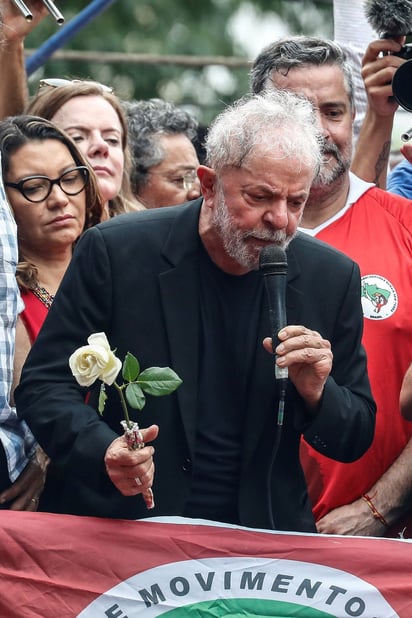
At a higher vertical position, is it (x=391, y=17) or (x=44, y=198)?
(x=391, y=17)

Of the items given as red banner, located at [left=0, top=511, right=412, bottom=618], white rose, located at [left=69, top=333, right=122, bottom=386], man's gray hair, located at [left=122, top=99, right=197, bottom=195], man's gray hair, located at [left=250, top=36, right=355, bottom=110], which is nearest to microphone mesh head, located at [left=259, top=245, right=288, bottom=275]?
white rose, located at [left=69, top=333, right=122, bottom=386]

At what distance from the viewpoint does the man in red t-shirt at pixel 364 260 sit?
203 inches

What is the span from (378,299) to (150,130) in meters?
2.33

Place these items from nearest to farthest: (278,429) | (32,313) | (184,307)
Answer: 1. (278,429)
2. (184,307)
3. (32,313)

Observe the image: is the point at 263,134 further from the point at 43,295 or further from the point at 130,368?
the point at 43,295

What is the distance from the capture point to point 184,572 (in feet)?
14.5

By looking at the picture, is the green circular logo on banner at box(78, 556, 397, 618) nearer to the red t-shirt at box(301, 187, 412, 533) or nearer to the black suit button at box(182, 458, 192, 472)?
the black suit button at box(182, 458, 192, 472)

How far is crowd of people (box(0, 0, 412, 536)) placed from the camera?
4.51m

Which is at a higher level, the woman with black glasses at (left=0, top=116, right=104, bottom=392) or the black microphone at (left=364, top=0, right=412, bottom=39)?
the black microphone at (left=364, top=0, right=412, bottom=39)

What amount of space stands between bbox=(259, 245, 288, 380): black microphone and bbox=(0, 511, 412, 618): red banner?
0.54m

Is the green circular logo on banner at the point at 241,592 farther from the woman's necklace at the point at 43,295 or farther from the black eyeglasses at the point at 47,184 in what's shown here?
the black eyeglasses at the point at 47,184

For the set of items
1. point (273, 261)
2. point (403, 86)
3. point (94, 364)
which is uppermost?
point (403, 86)

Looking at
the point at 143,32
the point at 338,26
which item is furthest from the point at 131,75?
the point at 338,26

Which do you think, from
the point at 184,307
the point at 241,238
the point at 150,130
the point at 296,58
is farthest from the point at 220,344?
the point at 150,130
